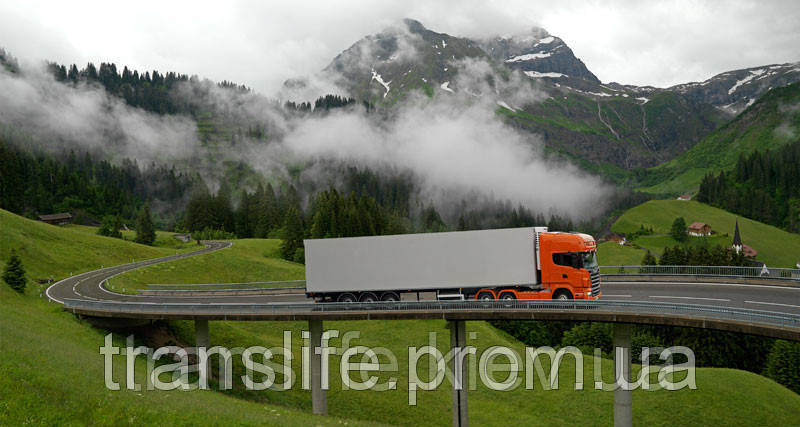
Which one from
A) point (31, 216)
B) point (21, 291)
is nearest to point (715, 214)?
point (21, 291)

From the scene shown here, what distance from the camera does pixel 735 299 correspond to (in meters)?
30.0

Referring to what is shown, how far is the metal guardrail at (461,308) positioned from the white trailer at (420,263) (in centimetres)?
144

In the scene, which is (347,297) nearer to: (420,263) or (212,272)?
(420,263)

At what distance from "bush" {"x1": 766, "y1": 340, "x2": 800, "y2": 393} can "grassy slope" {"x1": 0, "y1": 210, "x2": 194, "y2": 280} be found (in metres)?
92.5

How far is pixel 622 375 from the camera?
25969 millimetres

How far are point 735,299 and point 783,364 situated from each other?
36.5 meters

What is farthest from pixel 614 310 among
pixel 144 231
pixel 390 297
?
pixel 144 231

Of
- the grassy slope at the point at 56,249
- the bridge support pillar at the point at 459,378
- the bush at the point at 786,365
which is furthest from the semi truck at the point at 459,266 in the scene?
the grassy slope at the point at 56,249

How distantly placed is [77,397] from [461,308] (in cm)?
2010

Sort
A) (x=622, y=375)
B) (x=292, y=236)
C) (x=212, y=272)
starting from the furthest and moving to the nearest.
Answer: (x=292, y=236), (x=212, y=272), (x=622, y=375)

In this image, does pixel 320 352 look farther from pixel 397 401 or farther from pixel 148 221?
pixel 148 221

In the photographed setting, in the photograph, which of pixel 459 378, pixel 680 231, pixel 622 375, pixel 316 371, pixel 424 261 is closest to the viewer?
pixel 622 375

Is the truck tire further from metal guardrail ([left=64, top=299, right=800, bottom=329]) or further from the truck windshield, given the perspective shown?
the truck windshield

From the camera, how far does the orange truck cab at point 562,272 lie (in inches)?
1067
